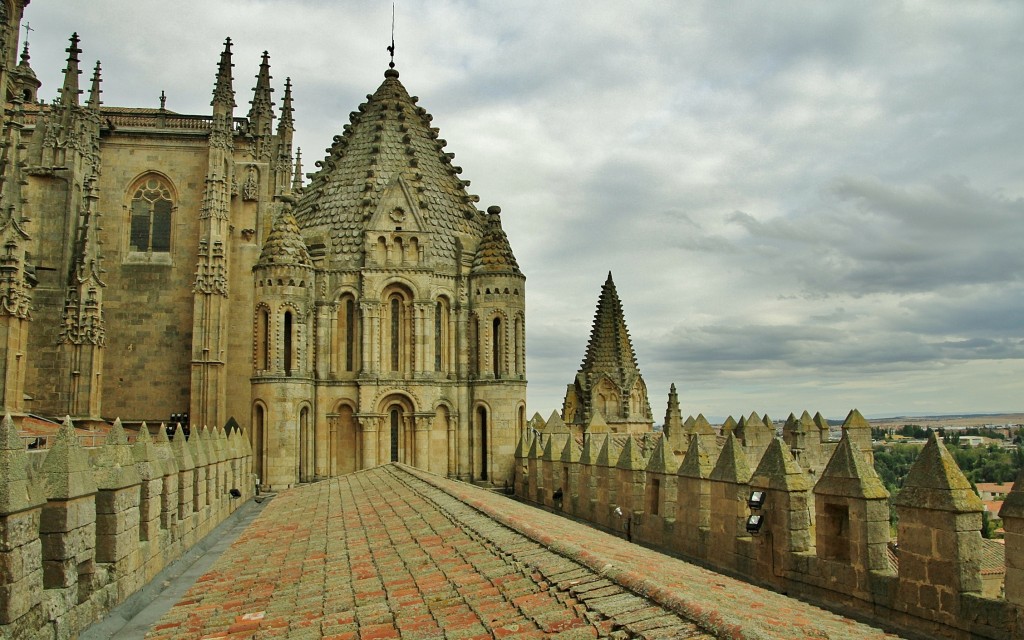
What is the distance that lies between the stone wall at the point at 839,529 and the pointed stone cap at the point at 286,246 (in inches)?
675

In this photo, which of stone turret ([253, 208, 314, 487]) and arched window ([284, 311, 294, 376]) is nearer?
stone turret ([253, 208, 314, 487])

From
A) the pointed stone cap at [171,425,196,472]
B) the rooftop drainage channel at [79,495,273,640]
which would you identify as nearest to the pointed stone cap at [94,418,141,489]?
the rooftop drainage channel at [79,495,273,640]

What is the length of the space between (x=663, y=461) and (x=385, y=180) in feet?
68.0

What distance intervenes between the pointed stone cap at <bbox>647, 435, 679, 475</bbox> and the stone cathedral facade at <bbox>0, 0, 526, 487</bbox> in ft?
53.2

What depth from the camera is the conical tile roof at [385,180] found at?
3241 centimetres

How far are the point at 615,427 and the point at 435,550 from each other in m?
36.4

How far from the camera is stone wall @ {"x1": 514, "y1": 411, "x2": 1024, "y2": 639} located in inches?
343

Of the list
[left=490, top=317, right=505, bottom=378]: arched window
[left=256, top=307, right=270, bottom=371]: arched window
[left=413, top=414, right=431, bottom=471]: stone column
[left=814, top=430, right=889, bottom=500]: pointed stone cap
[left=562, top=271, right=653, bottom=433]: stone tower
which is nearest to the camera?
[left=814, top=430, right=889, bottom=500]: pointed stone cap

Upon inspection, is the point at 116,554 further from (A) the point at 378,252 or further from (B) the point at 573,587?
(A) the point at 378,252

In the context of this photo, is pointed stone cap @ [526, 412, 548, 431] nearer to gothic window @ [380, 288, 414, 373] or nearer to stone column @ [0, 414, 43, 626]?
gothic window @ [380, 288, 414, 373]

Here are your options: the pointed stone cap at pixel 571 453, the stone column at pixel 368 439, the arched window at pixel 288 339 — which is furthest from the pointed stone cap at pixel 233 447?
the pointed stone cap at pixel 571 453

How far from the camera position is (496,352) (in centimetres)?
3231

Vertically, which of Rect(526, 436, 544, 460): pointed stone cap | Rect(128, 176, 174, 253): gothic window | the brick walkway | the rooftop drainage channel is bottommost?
the rooftop drainage channel

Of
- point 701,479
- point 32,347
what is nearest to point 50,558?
point 701,479
